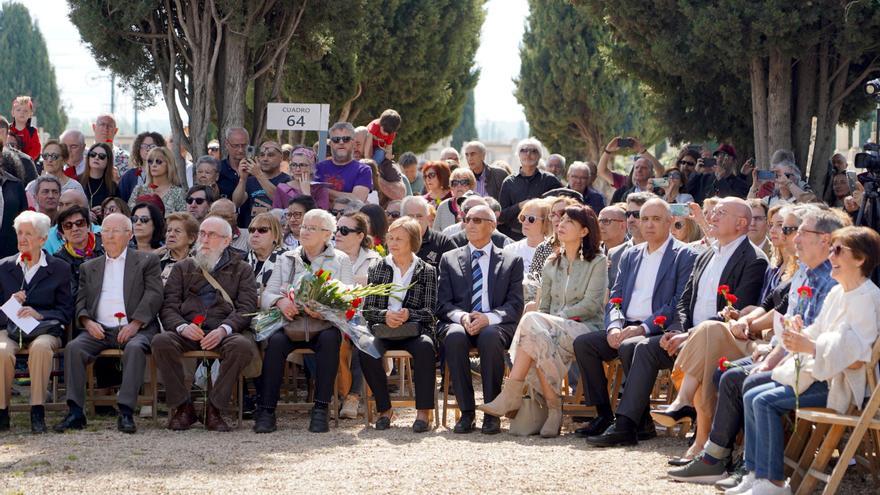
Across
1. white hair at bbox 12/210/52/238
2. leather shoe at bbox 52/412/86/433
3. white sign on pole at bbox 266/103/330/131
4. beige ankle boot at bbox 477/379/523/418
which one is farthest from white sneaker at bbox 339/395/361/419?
white sign on pole at bbox 266/103/330/131

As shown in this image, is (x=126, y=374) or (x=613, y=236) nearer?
(x=126, y=374)

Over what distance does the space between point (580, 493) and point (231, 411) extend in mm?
3635

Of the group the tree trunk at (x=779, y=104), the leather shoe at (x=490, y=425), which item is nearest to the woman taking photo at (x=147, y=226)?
the leather shoe at (x=490, y=425)

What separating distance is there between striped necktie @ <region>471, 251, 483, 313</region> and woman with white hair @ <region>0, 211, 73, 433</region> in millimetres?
2938

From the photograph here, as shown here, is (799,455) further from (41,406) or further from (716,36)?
(716,36)

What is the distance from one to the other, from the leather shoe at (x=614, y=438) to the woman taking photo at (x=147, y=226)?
3.73 meters

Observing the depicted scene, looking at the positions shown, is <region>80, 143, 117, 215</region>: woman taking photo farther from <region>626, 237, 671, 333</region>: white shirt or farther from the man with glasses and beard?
<region>626, 237, 671, 333</region>: white shirt

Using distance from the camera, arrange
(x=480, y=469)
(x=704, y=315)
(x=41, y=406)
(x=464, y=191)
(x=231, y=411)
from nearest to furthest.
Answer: (x=480, y=469), (x=704, y=315), (x=41, y=406), (x=231, y=411), (x=464, y=191)

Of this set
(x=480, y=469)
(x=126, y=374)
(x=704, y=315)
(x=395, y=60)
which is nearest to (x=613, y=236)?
(x=704, y=315)

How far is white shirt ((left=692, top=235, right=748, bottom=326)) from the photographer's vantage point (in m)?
7.98

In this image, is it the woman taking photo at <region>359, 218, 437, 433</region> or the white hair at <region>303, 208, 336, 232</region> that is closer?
the woman taking photo at <region>359, 218, 437, 433</region>

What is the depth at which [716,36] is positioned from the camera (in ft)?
41.9

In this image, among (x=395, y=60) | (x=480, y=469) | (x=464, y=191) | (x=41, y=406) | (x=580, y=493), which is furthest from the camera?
(x=395, y=60)

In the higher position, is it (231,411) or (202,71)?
(202,71)
